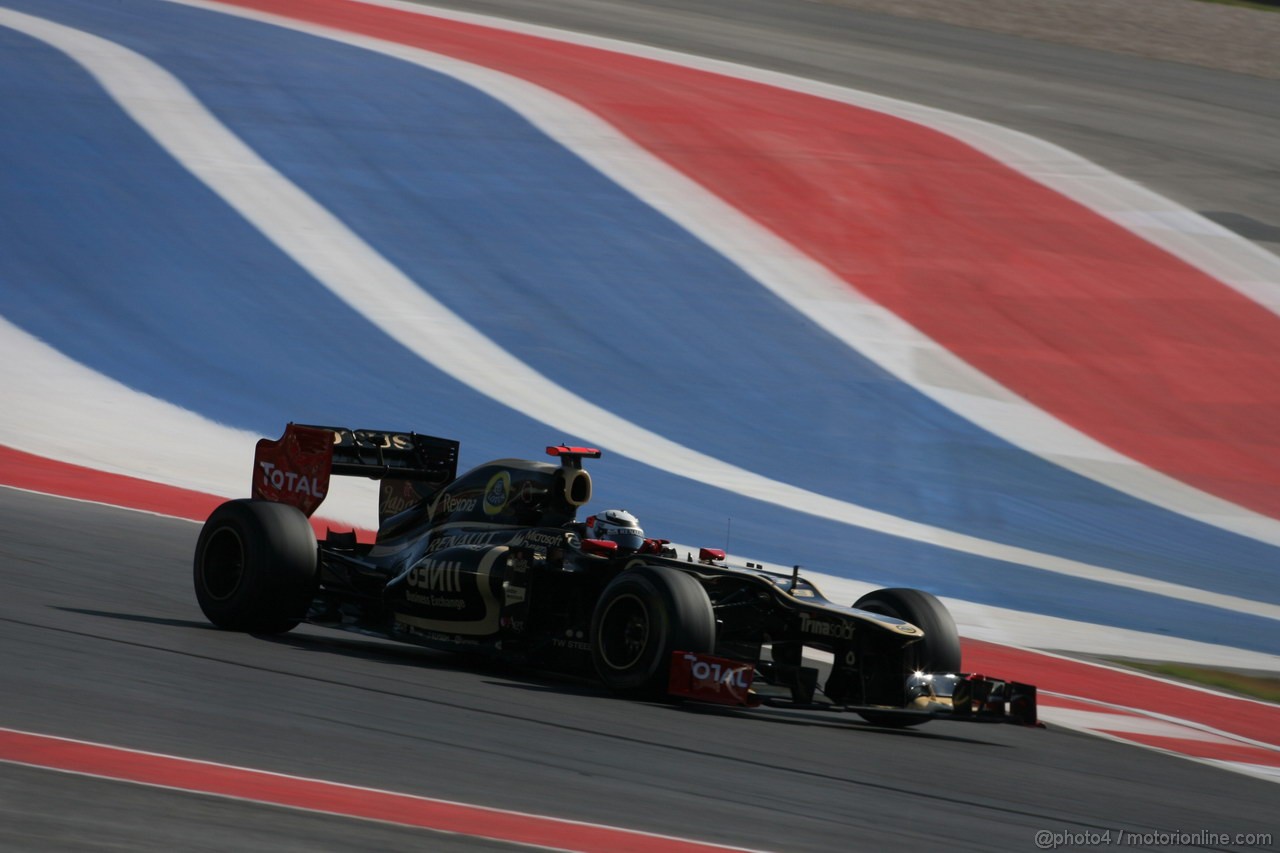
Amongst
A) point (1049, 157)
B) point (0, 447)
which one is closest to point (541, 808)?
point (0, 447)

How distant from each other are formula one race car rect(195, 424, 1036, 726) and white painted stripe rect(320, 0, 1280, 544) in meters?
9.05

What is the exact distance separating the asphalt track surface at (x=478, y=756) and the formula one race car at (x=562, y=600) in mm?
191

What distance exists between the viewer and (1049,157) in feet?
86.5

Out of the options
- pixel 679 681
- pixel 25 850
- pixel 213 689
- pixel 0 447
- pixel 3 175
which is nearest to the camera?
pixel 25 850

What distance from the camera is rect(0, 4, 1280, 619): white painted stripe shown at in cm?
1636

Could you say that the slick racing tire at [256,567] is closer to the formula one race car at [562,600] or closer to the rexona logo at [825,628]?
the formula one race car at [562,600]

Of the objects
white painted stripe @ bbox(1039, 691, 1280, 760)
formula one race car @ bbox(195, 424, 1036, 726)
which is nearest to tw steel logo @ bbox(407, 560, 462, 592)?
formula one race car @ bbox(195, 424, 1036, 726)

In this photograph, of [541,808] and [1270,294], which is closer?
[541,808]

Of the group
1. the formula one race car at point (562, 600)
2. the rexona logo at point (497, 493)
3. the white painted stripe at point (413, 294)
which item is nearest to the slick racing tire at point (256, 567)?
the formula one race car at point (562, 600)

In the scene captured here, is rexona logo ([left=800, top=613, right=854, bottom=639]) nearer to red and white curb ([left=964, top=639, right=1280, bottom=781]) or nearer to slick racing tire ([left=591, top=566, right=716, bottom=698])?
slick racing tire ([left=591, top=566, right=716, bottom=698])

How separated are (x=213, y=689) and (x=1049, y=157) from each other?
68.6ft

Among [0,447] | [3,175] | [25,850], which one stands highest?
[3,175]

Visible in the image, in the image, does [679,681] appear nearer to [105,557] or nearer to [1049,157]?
[105,557]

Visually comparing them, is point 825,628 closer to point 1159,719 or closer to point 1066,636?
point 1159,719
